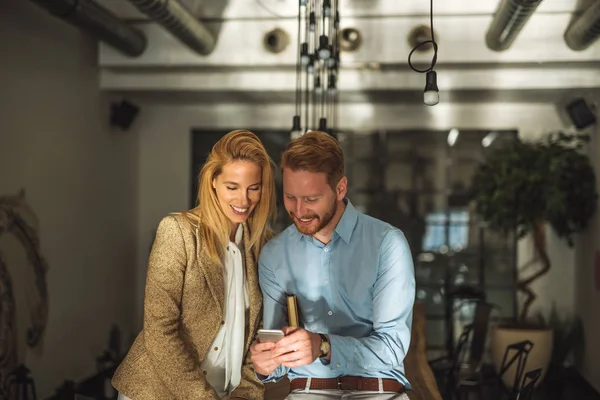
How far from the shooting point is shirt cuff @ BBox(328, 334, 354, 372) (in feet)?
6.57

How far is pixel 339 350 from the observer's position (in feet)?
6.61

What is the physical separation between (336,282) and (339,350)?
0.26m

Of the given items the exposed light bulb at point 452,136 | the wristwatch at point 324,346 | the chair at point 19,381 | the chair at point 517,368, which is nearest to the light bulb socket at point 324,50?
the chair at point 517,368

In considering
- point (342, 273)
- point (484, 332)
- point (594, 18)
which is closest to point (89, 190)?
point (484, 332)

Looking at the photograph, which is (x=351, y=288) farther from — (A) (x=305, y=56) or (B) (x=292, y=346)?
(A) (x=305, y=56)

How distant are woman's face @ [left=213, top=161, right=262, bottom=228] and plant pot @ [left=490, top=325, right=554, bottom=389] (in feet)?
16.4

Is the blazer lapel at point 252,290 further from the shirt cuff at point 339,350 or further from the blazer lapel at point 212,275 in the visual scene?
the shirt cuff at point 339,350

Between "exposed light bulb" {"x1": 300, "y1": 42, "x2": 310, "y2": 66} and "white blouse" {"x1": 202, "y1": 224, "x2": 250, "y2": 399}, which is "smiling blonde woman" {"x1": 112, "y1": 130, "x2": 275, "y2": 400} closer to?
"white blouse" {"x1": 202, "y1": 224, "x2": 250, "y2": 399}

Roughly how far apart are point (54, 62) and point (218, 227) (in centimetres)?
403

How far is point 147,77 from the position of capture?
685 centimetres

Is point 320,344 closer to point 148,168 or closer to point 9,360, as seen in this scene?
point 9,360

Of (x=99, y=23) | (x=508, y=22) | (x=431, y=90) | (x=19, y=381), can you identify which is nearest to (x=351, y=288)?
(x=431, y=90)

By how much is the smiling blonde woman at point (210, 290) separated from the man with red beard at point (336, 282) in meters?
0.13

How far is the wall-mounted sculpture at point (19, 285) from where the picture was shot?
5027 mm
